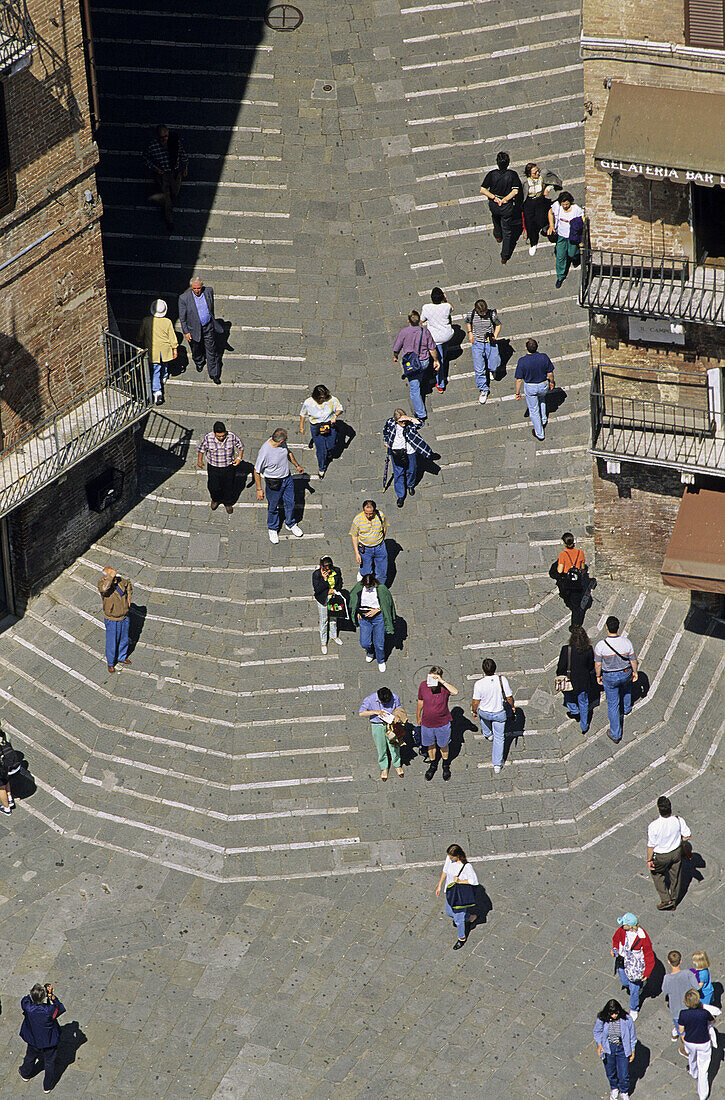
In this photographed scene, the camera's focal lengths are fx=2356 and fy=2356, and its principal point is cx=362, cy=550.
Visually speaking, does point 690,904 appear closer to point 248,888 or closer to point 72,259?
point 248,888

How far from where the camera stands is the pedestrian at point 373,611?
1387 inches

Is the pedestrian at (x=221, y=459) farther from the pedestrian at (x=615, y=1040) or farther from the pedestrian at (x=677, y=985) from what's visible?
the pedestrian at (x=615, y=1040)

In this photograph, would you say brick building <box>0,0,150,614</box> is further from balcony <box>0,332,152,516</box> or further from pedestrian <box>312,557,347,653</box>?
pedestrian <box>312,557,347,653</box>

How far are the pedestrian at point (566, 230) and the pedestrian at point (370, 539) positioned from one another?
5566mm

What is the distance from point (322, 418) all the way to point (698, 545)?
20.3ft

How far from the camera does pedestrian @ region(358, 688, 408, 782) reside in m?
34.4

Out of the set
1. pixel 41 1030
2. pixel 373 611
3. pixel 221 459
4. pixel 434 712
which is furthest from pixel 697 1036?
pixel 221 459

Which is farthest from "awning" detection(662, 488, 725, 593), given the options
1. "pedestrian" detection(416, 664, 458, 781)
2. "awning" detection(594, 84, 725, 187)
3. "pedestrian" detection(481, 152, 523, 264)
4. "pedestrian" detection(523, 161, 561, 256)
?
"pedestrian" detection(481, 152, 523, 264)

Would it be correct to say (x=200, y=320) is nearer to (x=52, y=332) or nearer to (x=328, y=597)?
(x=52, y=332)

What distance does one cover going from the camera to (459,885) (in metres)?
32.8

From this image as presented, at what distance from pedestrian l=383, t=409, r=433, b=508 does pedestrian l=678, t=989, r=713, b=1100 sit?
9.91 metres

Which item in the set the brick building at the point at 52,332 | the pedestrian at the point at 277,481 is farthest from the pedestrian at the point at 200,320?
the pedestrian at the point at 277,481

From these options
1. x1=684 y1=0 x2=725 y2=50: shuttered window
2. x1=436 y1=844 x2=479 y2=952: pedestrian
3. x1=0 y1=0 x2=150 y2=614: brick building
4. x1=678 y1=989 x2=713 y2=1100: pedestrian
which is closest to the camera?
x1=678 y1=989 x2=713 y2=1100: pedestrian

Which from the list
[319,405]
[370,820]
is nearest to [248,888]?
[370,820]
